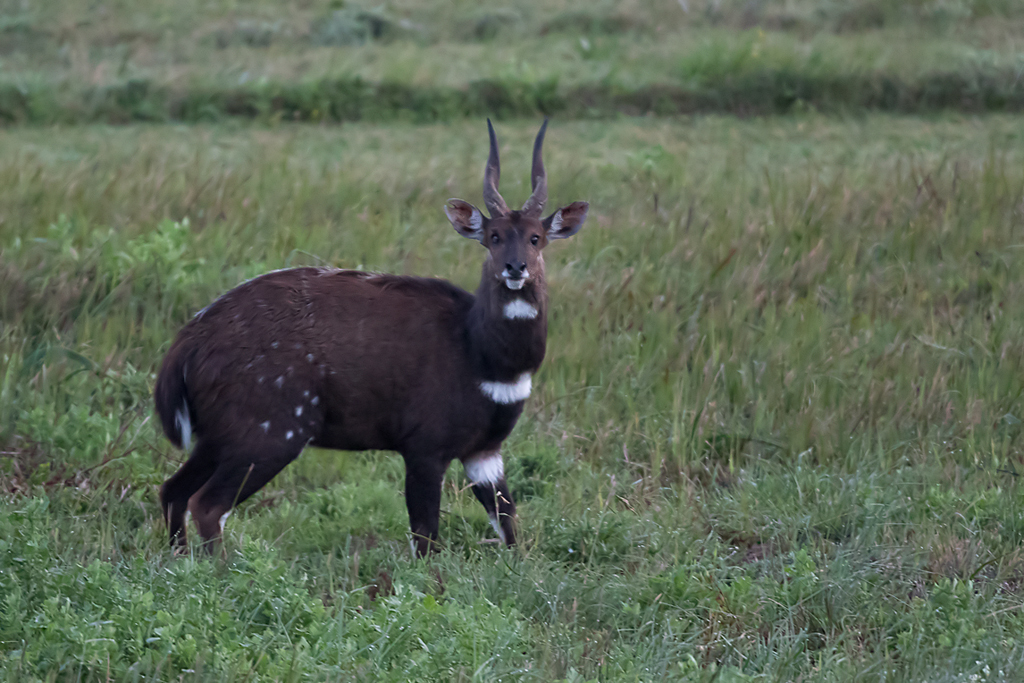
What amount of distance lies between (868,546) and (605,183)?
5.72 m

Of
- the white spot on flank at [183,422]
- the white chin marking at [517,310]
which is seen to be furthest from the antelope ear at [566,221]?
the white spot on flank at [183,422]

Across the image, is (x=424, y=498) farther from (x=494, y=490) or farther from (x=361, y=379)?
(x=361, y=379)

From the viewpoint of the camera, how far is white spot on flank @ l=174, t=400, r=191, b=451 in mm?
5082

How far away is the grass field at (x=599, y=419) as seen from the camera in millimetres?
3965

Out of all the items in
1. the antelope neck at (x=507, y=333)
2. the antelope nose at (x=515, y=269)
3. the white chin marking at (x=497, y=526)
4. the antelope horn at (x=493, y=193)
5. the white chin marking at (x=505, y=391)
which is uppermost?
the antelope horn at (x=493, y=193)

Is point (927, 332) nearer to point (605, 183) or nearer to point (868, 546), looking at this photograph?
point (868, 546)

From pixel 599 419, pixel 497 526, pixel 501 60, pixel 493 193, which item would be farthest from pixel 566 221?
pixel 501 60

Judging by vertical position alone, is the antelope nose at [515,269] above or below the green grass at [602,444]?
above

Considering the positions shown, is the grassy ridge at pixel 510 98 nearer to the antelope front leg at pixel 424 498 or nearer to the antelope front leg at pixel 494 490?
the antelope front leg at pixel 494 490

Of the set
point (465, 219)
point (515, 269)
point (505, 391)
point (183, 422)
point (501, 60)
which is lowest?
point (183, 422)

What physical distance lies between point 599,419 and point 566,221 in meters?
1.34

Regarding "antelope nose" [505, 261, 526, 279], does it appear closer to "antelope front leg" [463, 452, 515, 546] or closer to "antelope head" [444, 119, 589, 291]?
"antelope head" [444, 119, 589, 291]

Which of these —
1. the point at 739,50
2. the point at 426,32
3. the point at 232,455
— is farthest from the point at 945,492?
the point at 426,32

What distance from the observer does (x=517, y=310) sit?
5.07 m
